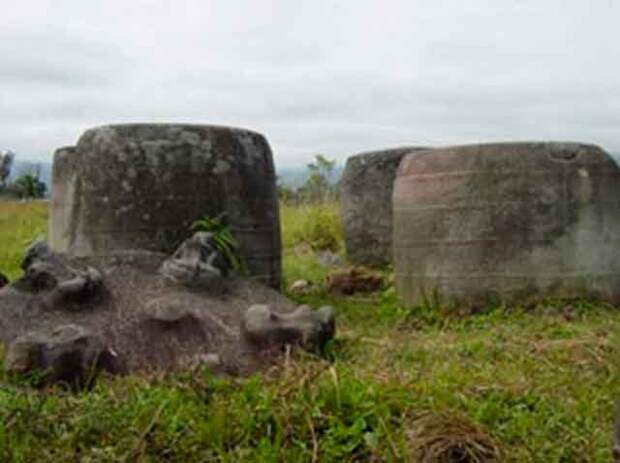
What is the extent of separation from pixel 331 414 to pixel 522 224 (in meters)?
2.85

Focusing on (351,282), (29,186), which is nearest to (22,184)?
(29,186)

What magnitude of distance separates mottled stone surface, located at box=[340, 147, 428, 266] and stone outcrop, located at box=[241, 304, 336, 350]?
15.8 ft

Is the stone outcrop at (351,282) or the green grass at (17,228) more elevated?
the stone outcrop at (351,282)

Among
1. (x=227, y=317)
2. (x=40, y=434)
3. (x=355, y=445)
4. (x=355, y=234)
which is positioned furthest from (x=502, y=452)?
(x=355, y=234)

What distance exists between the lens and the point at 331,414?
9.60 feet

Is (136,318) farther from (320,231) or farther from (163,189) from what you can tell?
(320,231)

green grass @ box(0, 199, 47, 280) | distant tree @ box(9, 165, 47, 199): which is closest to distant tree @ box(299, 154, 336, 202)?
green grass @ box(0, 199, 47, 280)

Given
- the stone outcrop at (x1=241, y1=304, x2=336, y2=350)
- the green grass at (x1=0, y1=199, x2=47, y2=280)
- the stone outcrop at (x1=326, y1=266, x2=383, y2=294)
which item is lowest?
the green grass at (x1=0, y1=199, x2=47, y2=280)

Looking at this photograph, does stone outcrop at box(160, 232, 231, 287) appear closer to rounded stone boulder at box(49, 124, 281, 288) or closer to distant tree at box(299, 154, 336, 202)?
rounded stone boulder at box(49, 124, 281, 288)

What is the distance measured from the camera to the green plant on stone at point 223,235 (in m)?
5.61

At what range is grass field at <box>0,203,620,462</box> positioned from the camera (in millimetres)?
2740

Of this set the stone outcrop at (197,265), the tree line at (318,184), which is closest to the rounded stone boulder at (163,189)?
the stone outcrop at (197,265)

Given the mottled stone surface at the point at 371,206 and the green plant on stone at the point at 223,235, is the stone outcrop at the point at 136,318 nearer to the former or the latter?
the green plant on stone at the point at 223,235

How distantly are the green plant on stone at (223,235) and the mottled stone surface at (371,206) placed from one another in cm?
359
